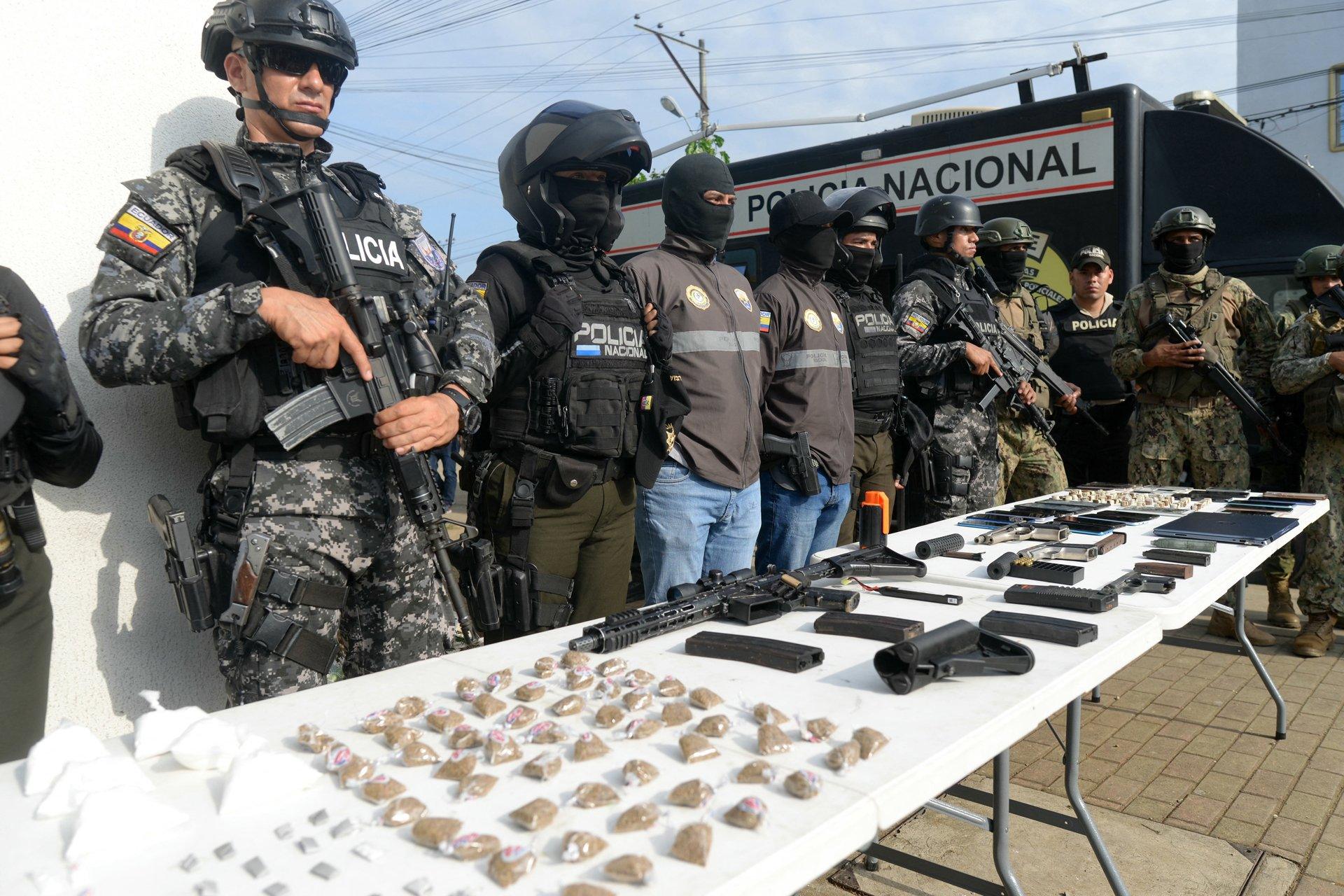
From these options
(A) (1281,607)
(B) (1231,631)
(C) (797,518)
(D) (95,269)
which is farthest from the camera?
(A) (1281,607)

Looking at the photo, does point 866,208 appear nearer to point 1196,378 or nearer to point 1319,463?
point 1196,378

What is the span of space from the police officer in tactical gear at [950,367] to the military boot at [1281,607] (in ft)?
6.08

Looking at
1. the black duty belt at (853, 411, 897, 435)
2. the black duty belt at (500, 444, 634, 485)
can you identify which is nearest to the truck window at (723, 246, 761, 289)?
the black duty belt at (853, 411, 897, 435)

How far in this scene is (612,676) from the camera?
163 cm

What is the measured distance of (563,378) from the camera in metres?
2.85

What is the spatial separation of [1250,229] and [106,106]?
558 cm

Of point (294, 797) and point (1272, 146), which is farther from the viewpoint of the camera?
point (1272, 146)

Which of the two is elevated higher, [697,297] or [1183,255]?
[1183,255]

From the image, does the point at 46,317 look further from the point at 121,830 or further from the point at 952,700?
the point at 952,700

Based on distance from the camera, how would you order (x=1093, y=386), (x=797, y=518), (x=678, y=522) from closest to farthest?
1. (x=678, y=522)
2. (x=797, y=518)
3. (x=1093, y=386)

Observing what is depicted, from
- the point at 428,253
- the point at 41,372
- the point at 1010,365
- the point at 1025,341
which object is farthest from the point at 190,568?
the point at 1025,341

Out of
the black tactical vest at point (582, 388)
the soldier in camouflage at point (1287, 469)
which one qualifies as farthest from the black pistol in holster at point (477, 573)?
the soldier in camouflage at point (1287, 469)

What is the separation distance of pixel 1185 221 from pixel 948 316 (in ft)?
4.41

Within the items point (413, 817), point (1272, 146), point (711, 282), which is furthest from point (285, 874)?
point (1272, 146)
